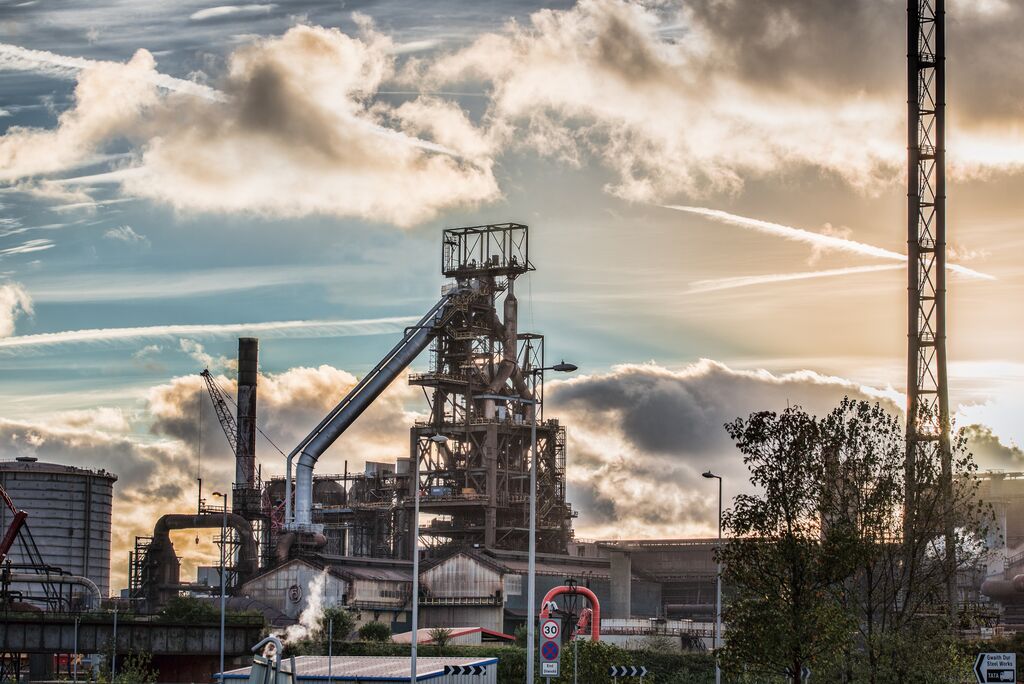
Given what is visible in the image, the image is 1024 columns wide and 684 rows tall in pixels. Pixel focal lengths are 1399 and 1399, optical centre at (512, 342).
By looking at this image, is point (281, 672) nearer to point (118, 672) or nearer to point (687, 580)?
point (118, 672)

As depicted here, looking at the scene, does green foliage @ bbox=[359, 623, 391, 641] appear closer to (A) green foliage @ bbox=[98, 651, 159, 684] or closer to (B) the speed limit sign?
(A) green foliage @ bbox=[98, 651, 159, 684]

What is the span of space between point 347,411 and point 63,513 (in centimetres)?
3181

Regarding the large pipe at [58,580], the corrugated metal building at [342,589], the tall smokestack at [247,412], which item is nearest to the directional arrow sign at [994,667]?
the large pipe at [58,580]

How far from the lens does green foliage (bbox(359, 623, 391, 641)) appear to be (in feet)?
342

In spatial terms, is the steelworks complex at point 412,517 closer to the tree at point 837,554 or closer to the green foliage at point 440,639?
the green foliage at point 440,639

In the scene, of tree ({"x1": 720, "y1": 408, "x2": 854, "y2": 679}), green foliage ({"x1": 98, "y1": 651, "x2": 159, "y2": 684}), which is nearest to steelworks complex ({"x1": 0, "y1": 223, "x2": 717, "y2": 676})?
green foliage ({"x1": 98, "y1": 651, "x2": 159, "y2": 684})

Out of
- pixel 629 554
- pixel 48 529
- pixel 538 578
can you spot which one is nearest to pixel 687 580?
pixel 629 554

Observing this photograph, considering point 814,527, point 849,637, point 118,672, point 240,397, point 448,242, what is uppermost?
point 448,242

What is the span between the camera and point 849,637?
43344 millimetres

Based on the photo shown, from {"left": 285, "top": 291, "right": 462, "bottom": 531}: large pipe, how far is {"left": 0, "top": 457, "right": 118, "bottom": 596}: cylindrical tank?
2393 centimetres

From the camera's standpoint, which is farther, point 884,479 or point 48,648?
point 48,648

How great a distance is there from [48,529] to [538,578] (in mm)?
49722

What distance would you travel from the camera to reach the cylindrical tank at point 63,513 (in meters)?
135

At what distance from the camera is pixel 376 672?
6178 cm
